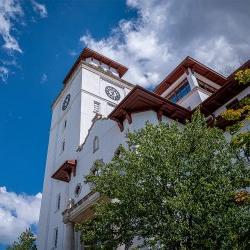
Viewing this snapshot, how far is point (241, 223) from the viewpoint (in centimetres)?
1044

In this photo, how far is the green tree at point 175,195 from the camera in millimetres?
10492

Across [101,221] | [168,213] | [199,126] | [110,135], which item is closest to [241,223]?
[168,213]

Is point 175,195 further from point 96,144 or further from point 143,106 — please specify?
point 96,144

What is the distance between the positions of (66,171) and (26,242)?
7.31 metres

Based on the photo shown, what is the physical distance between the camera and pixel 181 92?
2916 cm

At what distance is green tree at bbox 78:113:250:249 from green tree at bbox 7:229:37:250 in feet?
56.3

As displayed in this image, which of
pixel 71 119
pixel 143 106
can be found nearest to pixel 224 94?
pixel 143 106

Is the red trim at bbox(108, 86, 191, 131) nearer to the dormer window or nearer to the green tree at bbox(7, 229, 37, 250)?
the dormer window

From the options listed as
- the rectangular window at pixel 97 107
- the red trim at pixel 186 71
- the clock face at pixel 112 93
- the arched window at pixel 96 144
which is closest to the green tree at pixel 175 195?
the arched window at pixel 96 144

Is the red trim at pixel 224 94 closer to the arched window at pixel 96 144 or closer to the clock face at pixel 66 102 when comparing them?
the arched window at pixel 96 144

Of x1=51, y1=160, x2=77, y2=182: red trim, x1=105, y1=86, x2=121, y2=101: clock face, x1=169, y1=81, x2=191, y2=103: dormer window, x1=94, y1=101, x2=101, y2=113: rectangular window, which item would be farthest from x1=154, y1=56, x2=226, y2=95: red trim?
x1=51, y1=160, x2=77, y2=182: red trim

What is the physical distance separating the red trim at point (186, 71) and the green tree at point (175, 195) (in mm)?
15744

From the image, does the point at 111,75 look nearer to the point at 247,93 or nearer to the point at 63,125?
the point at 63,125

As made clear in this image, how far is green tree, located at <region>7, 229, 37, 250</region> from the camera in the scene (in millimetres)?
27750
